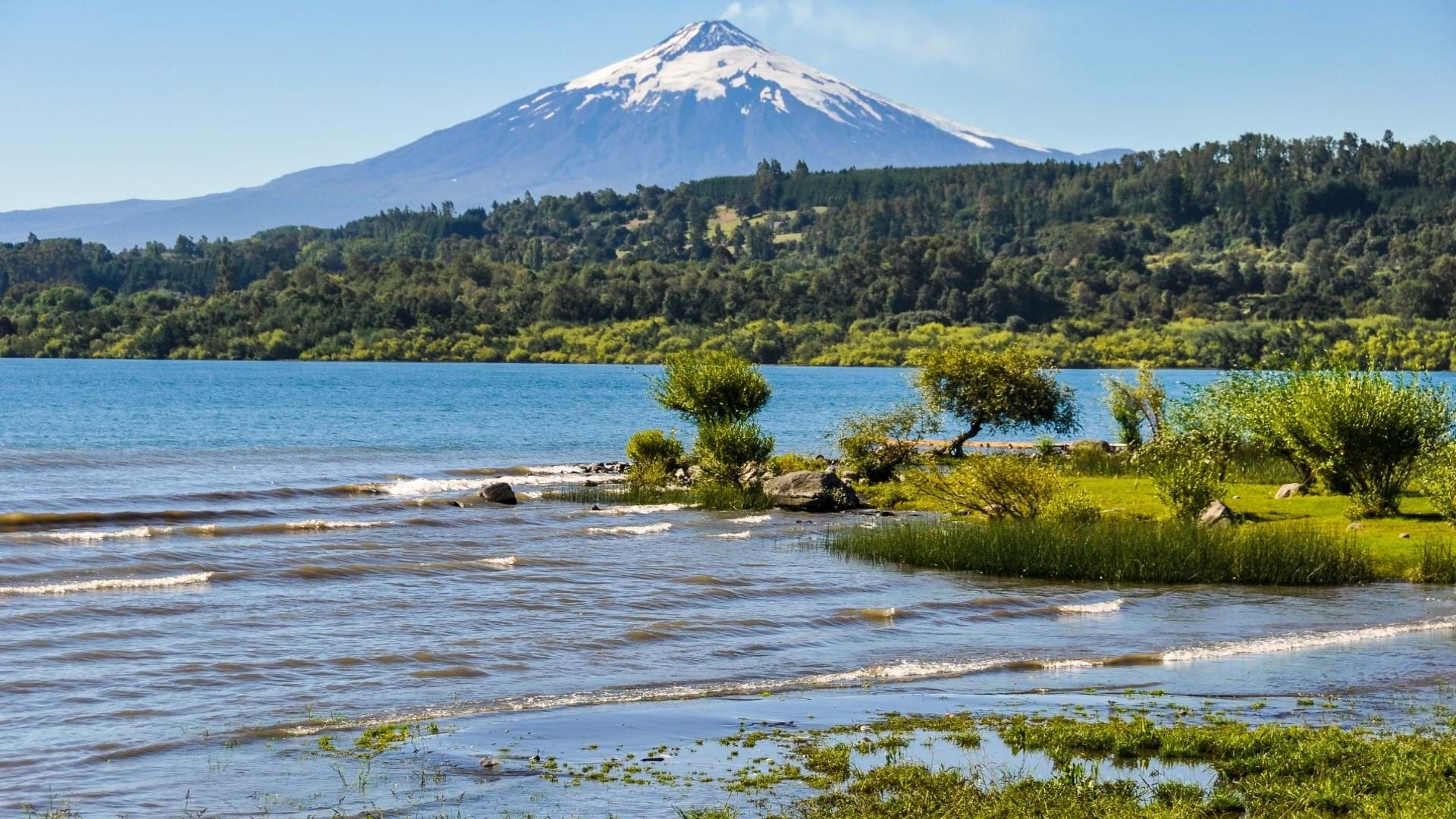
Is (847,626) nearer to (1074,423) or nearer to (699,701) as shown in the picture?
(699,701)

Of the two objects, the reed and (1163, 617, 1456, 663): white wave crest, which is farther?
the reed

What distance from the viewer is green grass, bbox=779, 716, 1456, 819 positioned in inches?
476

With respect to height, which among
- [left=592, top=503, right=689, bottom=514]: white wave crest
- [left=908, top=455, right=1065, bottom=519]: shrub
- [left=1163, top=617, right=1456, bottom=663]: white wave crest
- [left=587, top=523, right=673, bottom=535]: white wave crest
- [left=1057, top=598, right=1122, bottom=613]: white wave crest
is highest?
[left=908, top=455, right=1065, bottom=519]: shrub

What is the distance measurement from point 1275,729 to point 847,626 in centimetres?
908

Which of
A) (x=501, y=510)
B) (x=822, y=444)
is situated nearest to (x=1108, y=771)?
(x=501, y=510)

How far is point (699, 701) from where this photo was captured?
1748 centimetres

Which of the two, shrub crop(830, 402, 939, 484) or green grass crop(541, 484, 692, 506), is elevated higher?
shrub crop(830, 402, 939, 484)

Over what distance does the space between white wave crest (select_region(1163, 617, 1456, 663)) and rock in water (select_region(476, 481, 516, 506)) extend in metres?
25.9

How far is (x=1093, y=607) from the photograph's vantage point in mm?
24359

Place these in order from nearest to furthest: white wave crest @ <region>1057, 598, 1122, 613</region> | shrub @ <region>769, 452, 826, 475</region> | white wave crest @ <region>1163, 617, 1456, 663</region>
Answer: white wave crest @ <region>1163, 617, 1456, 663</region> → white wave crest @ <region>1057, 598, 1122, 613</region> → shrub @ <region>769, 452, 826, 475</region>

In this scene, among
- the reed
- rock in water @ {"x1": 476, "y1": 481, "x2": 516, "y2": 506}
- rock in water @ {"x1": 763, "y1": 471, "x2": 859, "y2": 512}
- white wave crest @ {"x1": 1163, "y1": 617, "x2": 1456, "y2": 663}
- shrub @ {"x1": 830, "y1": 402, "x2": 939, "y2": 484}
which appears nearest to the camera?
white wave crest @ {"x1": 1163, "y1": 617, "x2": 1456, "y2": 663}

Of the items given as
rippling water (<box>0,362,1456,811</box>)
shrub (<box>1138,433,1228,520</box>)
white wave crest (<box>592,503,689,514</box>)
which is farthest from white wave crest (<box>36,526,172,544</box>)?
shrub (<box>1138,433,1228,520</box>)

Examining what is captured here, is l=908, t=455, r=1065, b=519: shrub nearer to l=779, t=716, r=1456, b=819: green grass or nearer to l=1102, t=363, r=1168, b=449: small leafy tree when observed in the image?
l=1102, t=363, r=1168, b=449: small leafy tree

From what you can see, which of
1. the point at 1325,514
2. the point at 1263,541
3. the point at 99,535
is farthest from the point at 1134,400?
the point at 99,535
